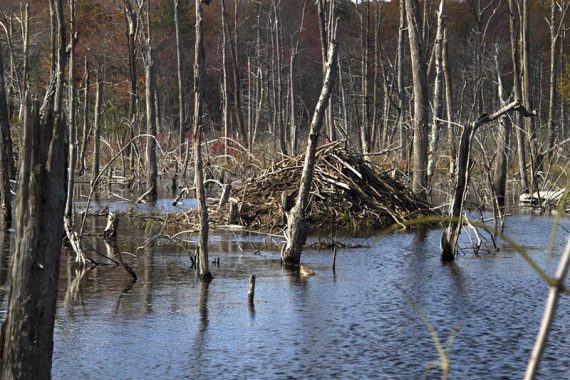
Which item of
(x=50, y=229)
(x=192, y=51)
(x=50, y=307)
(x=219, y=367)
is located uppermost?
(x=192, y=51)

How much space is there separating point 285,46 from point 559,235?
40537 mm

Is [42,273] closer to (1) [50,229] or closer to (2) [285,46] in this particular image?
(1) [50,229]

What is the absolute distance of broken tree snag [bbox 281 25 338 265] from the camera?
13133 millimetres

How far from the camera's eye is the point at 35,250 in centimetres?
562

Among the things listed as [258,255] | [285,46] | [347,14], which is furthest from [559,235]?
[285,46]

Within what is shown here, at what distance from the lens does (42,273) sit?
5629 millimetres

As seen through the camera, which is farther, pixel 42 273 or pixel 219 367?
pixel 219 367

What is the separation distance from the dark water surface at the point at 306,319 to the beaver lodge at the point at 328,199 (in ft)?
12.1

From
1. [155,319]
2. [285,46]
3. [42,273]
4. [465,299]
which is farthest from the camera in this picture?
[285,46]

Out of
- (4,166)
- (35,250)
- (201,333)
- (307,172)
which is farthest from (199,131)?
(4,166)

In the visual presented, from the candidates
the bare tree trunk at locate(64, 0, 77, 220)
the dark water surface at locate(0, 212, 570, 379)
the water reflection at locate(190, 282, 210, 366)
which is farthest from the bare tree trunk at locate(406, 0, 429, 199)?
the water reflection at locate(190, 282, 210, 366)

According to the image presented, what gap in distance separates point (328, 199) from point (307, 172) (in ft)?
20.1

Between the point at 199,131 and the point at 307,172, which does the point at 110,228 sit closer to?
the point at 307,172

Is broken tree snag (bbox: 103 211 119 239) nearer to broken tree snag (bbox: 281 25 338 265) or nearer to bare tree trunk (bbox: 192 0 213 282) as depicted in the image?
broken tree snag (bbox: 281 25 338 265)
